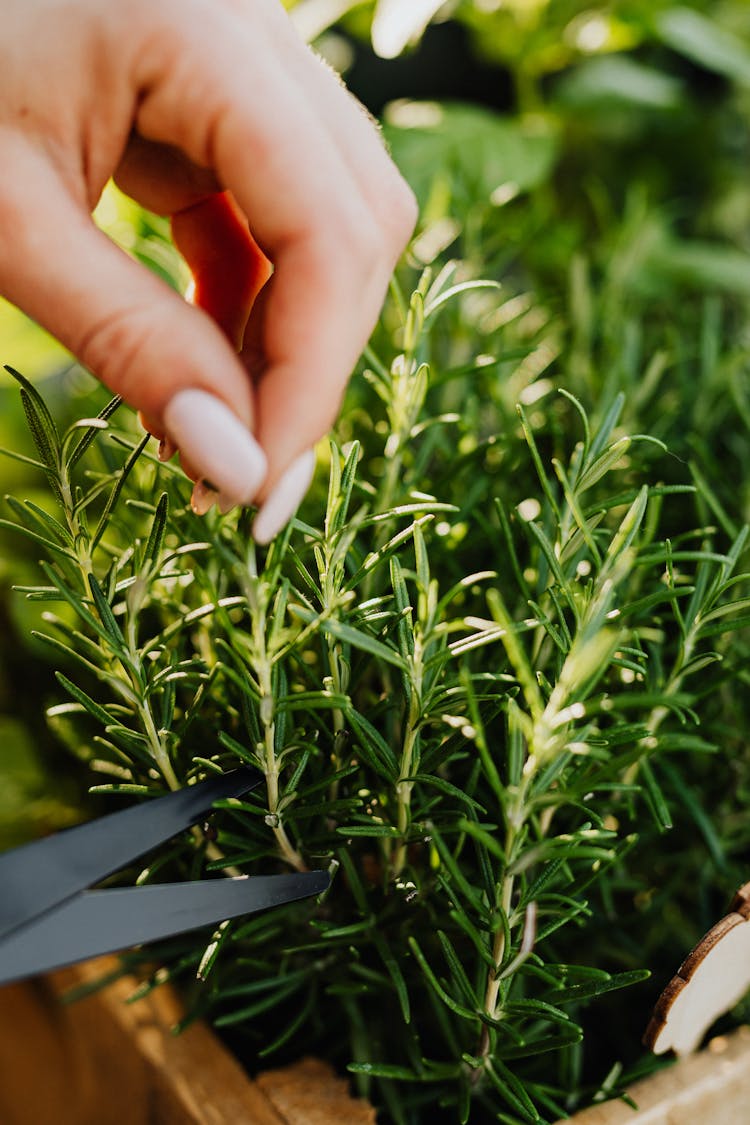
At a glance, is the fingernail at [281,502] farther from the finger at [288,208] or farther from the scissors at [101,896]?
the scissors at [101,896]

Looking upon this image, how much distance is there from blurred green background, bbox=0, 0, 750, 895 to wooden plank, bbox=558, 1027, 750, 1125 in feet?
0.90

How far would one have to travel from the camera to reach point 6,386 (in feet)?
2.81

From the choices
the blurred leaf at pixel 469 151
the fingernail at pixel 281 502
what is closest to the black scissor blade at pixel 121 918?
the fingernail at pixel 281 502

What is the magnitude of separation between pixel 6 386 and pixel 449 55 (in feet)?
2.88

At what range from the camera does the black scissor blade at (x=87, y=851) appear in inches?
12.1

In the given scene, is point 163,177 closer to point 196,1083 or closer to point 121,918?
point 121,918

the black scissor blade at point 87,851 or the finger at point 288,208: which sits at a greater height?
the finger at point 288,208

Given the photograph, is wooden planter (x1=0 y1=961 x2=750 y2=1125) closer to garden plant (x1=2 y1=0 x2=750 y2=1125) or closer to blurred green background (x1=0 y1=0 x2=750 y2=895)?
garden plant (x1=2 y1=0 x2=750 y2=1125)

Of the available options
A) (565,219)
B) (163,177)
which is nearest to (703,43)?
(565,219)

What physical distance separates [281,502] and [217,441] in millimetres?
34

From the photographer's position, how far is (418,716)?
363 mm

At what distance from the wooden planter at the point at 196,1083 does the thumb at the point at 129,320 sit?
308mm

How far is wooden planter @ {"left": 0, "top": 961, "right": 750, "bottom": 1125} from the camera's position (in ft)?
1.42

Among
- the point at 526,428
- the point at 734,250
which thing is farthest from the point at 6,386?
the point at 734,250
